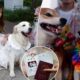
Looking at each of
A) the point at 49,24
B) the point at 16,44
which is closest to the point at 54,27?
the point at 49,24

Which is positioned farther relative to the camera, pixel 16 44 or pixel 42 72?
pixel 16 44

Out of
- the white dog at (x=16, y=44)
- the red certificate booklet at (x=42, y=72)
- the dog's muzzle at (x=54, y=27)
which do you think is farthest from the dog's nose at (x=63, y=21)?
the white dog at (x=16, y=44)

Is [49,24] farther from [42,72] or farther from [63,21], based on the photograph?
[42,72]

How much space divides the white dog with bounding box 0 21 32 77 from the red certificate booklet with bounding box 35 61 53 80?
683 mm

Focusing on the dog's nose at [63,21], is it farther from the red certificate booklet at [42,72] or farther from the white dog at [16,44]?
the white dog at [16,44]

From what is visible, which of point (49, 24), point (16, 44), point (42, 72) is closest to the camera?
point (49, 24)

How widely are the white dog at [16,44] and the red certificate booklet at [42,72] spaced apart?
0.68 m

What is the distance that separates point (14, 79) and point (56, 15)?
172cm

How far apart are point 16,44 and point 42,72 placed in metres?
1.11

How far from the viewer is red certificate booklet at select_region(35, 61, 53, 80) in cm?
241

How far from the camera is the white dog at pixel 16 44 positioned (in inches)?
133

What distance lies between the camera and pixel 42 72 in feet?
7.97

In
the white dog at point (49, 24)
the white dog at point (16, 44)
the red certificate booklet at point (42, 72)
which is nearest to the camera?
the white dog at point (49, 24)

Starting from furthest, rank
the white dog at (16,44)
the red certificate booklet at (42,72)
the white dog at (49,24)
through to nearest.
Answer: the white dog at (16,44), the red certificate booklet at (42,72), the white dog at (49,24)
